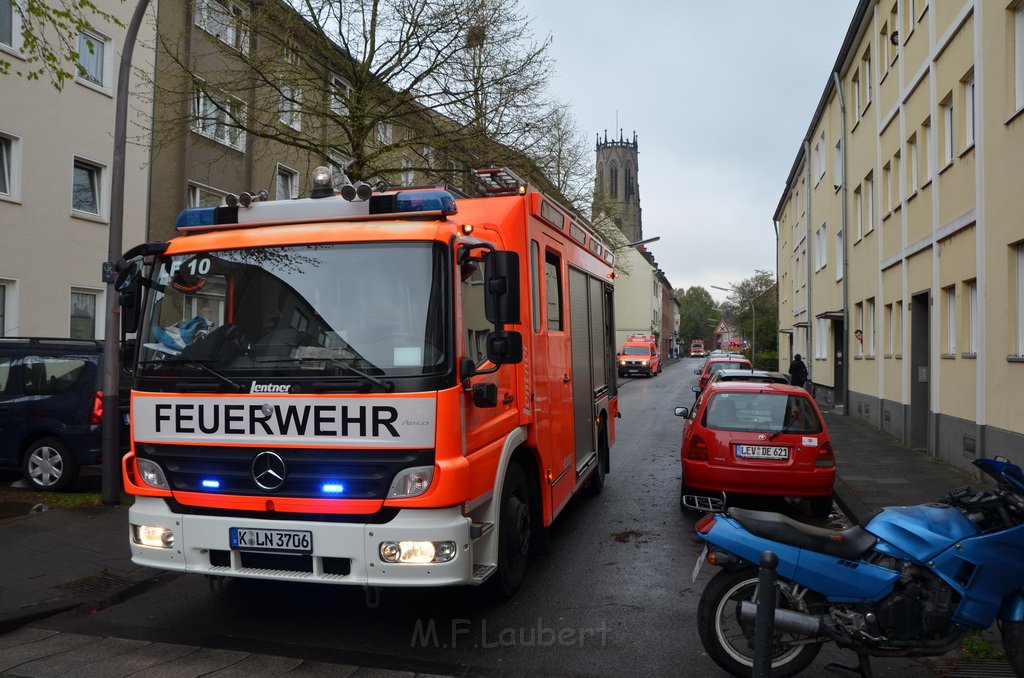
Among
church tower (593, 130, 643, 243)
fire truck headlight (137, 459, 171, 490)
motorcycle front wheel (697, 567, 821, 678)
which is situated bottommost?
motorcycle front wheel (697, 567, 821, 678)

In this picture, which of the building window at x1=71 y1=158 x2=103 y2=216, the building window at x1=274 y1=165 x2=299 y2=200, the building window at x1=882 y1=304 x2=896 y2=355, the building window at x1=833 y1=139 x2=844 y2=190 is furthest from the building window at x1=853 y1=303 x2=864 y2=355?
the building window at x1=71 y1=158 x2=103 y2=216

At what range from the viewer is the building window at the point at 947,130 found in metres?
13.8

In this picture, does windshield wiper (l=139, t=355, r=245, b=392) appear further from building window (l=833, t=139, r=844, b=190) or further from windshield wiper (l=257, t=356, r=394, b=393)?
building window (l=833, t=139, r=844, b=190)

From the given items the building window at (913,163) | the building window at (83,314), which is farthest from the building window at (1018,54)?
the building window at (83,314)

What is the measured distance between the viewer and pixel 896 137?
17.5 meters

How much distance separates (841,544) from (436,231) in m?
2.85

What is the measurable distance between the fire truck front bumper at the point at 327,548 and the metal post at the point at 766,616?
5.79 ft

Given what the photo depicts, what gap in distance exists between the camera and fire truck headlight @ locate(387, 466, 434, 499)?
452 centimetres

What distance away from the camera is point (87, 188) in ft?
56.9

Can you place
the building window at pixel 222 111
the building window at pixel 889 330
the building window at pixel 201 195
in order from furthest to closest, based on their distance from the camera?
the building window at pixel 201 195 → the building window at pixel 889 330 → the building window at pixel 222 111

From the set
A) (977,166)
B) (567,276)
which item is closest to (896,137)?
(977,166)

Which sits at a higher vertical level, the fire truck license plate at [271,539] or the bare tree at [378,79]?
the bare tree at [378,79]

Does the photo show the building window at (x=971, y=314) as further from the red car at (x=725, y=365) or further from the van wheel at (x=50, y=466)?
the van wheel at (x=50, y=466)

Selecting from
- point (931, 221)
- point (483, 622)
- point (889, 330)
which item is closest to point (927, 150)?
point (931, 221)
